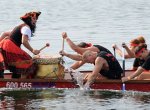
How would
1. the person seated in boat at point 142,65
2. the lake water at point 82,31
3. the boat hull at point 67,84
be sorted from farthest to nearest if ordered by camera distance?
the boat hull at point 67,84, the person seated in boat at point 142,65, the lake water at point 82,31

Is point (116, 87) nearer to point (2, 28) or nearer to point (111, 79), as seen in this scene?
point (111, 79)

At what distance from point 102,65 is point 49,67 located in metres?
1.99

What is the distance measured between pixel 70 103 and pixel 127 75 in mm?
3370

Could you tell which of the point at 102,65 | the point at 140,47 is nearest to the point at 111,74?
the point at 102,65

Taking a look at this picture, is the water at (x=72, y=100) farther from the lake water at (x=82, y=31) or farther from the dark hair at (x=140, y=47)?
the dark hair at (x=140, y=47)

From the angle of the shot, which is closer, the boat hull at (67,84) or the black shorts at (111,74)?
the boat hull at (67,84)

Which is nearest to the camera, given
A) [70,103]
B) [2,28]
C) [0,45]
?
[70,103]

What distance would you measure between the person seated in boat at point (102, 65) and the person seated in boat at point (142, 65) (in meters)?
0.77

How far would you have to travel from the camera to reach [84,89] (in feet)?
89.9

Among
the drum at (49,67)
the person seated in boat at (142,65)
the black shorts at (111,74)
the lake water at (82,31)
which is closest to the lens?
the lake water at (82,31)

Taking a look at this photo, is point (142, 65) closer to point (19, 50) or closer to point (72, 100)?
point (72, 100)

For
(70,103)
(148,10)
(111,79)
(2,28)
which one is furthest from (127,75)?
(148,10)

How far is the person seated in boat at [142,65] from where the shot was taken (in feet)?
86.7

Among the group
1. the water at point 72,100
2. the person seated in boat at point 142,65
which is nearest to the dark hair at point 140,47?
the person seated in boat at point 142,65
